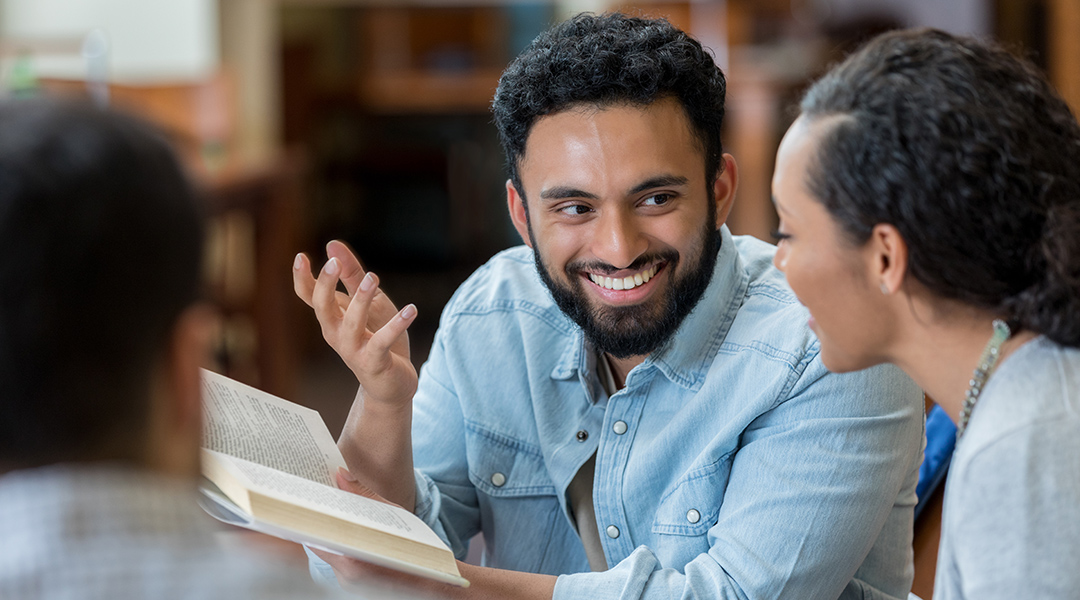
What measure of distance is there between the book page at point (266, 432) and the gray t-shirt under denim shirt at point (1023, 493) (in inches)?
24.0

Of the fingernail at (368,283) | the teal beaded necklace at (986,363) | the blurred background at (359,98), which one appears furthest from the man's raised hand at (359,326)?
the blurred background at (359,98)

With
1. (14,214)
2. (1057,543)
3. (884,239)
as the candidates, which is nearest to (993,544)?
(1057,543)

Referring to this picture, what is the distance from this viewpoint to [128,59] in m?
4.29

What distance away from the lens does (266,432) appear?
3.64 feet

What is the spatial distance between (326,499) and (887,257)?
53 cm

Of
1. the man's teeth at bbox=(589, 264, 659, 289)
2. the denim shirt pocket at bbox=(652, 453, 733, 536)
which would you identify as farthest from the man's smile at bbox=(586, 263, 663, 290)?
the denim shirt pocket at bbox=(652, 453, 733, 536)

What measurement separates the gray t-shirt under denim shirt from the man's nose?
1.55 ft

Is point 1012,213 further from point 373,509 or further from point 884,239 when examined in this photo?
point 373,509

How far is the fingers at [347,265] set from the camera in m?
1.20

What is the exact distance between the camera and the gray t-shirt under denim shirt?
0.77 m

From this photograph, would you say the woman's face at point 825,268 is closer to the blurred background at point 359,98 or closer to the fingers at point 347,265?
the fingers at point 347,265

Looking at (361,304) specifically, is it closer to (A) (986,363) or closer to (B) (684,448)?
(B) (684,448)

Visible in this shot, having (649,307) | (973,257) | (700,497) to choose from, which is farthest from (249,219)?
(973,257)

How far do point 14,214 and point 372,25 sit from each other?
5121mm
